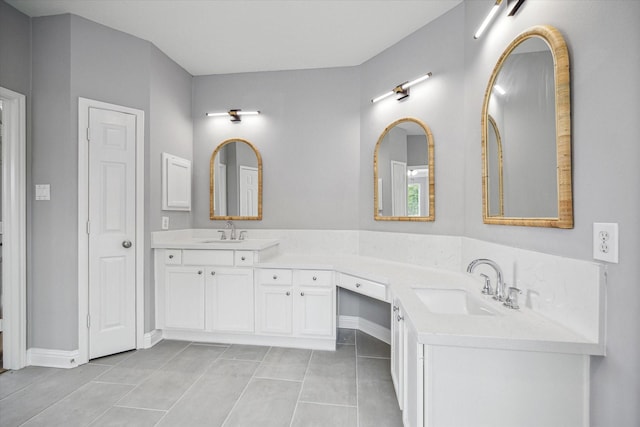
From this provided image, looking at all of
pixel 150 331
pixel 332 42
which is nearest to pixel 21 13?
pixel 332 42

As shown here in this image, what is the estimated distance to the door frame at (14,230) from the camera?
2.18 metres

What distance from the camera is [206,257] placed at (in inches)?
105

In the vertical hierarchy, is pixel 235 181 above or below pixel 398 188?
above

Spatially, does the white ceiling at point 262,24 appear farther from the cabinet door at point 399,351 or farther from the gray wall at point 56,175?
the cabinet door at point 399,351

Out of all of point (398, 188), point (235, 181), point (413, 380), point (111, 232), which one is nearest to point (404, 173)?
point (398, 188)

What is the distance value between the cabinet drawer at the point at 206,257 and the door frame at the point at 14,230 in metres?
1.15

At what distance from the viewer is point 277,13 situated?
2.29 meters

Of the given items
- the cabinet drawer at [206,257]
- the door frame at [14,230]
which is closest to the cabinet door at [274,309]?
the cabinet drawer at [206,257]

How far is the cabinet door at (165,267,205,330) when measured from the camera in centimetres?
267

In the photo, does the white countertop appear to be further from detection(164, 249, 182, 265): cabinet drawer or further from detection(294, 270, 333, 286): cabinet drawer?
detection(164, 249, 182, 265): cabinet drawer

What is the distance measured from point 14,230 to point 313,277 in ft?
7.57

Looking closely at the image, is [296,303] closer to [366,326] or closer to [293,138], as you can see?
[366,326]

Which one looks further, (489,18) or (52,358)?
(52,358)

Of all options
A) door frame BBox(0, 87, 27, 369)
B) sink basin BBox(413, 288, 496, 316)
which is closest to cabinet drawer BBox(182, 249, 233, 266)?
door frame BBox(0, 87, 27, 369)
